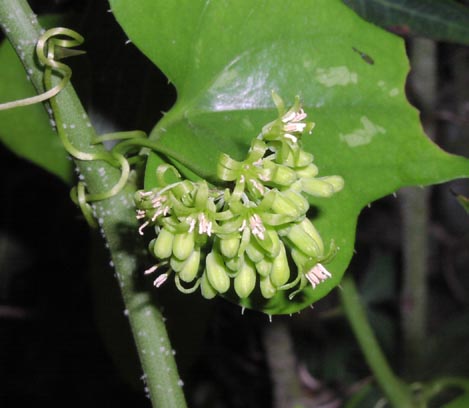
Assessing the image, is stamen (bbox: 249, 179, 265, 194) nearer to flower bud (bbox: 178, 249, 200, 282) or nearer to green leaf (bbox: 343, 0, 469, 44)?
flower bud (bbox: 178, 249, 200, 282)

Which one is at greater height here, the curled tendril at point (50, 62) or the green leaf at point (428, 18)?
the curled tendril at point (50, 62)

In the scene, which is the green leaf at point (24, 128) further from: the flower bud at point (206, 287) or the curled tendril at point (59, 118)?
the flower bud at point (206, 287)

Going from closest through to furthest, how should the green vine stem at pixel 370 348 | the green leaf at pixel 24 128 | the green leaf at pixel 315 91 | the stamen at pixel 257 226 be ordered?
the stamen at pixel 257 226, the green leaf at pixel 315 91, the green leaf at pixel 24 128, the green vine stem at pixel 370 348

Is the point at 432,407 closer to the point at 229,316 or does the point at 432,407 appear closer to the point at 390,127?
the point at 229,316

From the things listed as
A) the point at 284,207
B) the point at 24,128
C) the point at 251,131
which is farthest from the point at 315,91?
the point at 24,128

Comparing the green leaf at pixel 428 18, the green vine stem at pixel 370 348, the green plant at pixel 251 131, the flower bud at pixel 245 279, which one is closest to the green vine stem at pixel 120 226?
the green plant at pixel 251 131

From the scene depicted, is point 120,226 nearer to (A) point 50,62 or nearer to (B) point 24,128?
(A) point 50,62

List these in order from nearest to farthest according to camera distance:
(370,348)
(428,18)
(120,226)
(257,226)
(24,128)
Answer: (257,226) < (120,226) < (428,18) < (24,128) < (370,348)
